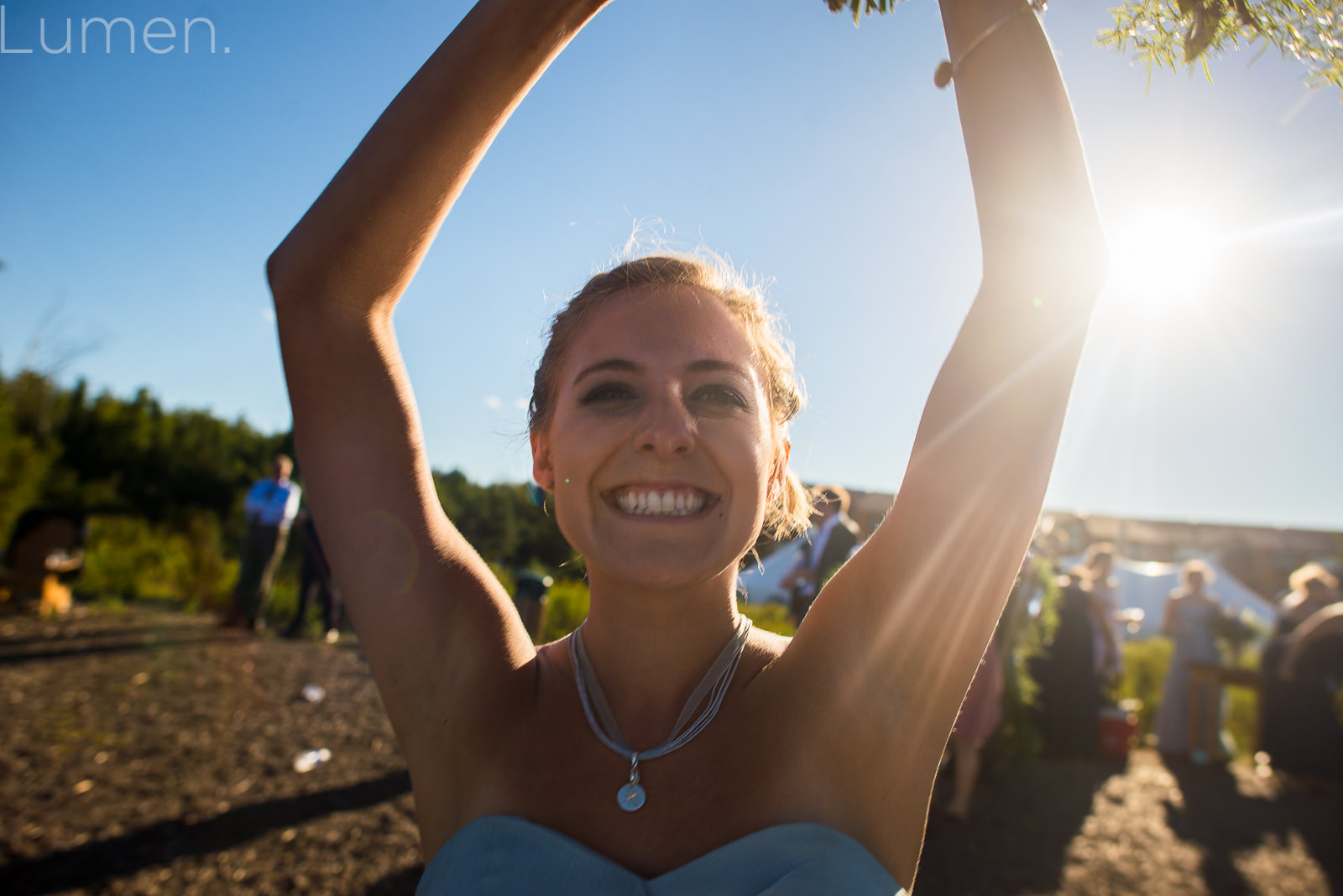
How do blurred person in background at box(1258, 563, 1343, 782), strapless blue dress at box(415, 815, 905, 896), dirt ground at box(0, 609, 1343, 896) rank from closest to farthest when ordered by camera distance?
strapless blue dress at box(415, 815, 905, 896) → dirt ground at box(0, 609, 1343, 896) → blurred person in background at box(1258, 563, 1343, 782)

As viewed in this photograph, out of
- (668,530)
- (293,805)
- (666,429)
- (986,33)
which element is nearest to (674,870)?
(668,530)

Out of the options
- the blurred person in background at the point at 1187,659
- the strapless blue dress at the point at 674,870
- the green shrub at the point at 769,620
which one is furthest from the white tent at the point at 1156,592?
the strapless blue dress at the point at 674,870

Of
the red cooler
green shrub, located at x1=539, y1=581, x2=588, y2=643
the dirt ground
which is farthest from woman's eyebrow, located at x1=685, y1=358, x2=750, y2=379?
the red cooler

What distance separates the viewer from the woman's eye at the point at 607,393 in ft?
4.89

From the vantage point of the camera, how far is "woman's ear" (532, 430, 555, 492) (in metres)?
1.73

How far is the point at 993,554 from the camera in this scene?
1.36 meters

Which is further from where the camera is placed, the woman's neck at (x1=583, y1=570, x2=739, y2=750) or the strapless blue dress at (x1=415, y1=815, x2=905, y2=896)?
the woman's neck at (x1=583, y1=570, x2=739, y2=750)

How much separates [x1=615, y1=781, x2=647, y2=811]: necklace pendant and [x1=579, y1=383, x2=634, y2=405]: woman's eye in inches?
30.5

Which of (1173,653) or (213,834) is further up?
(1173,653)

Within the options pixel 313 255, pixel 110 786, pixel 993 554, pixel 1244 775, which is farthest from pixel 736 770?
pixel 1244 775

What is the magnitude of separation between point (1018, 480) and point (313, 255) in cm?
142

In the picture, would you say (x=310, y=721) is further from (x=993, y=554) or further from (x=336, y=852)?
(x=993, y=554)

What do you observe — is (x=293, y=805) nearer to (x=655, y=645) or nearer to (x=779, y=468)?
(x=655, y=645)

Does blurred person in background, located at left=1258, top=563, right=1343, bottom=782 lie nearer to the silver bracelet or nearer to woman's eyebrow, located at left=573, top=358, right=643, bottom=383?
the silver bracelet
